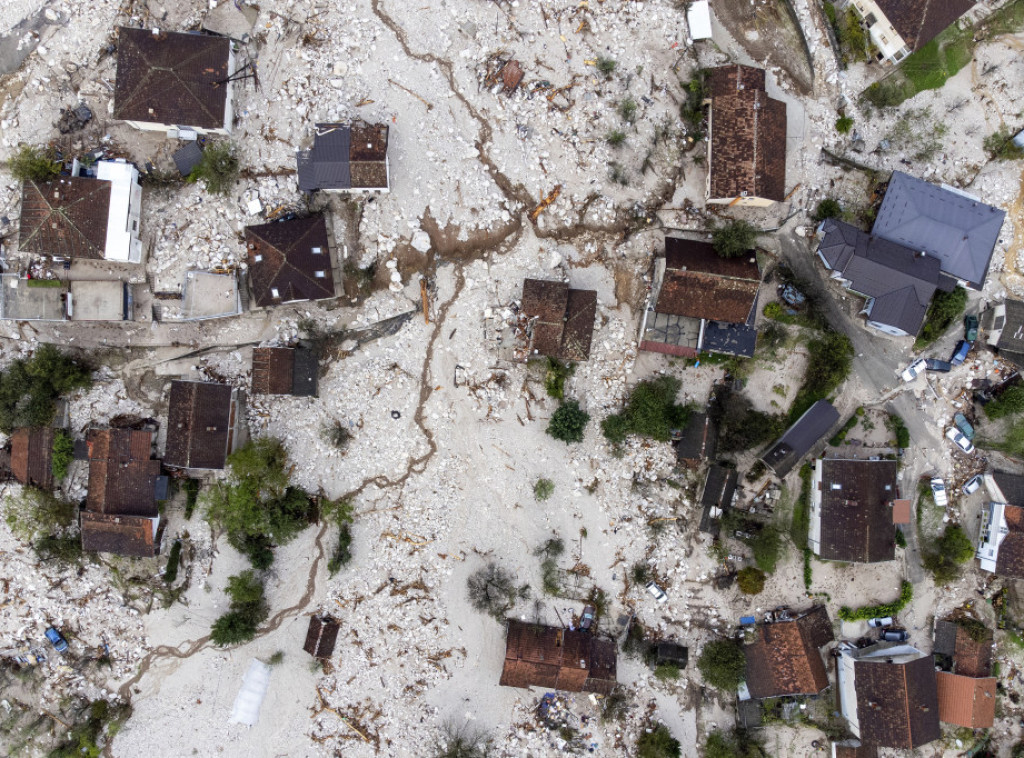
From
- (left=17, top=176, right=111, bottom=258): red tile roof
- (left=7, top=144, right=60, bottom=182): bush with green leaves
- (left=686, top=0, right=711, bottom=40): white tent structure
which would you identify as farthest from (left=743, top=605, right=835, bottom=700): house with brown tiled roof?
(left=7, top=144, right=60, bottom=182): bush with green leaves

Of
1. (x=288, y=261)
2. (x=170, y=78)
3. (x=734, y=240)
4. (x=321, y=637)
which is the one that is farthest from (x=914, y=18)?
(x=321, y=637)

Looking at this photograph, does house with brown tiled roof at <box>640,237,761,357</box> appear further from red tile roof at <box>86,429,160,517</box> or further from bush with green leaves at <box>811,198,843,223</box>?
red tile roof at <box>86,429,160,517</box>

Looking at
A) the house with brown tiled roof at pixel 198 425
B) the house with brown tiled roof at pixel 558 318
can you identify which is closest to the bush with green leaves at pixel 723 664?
the house with brown tiled roof at pixel 558 318

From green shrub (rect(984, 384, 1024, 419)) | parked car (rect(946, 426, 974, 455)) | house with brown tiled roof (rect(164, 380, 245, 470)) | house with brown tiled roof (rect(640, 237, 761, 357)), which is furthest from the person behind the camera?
parked car (rect(946, 426, 974, 455))

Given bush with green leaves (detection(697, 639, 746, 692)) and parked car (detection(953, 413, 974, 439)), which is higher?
parked car (detection(953, 413, 974, 439))

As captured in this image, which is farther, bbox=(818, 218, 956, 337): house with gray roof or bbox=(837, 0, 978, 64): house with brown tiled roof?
bbox=(837, 0, 978, 64): house with brown tiled roof

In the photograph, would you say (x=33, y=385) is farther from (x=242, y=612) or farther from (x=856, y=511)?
(x=856, y=511)

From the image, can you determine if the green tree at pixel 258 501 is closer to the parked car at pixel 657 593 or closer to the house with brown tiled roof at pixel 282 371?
the house with brown tiled roof at pixel 282 371
